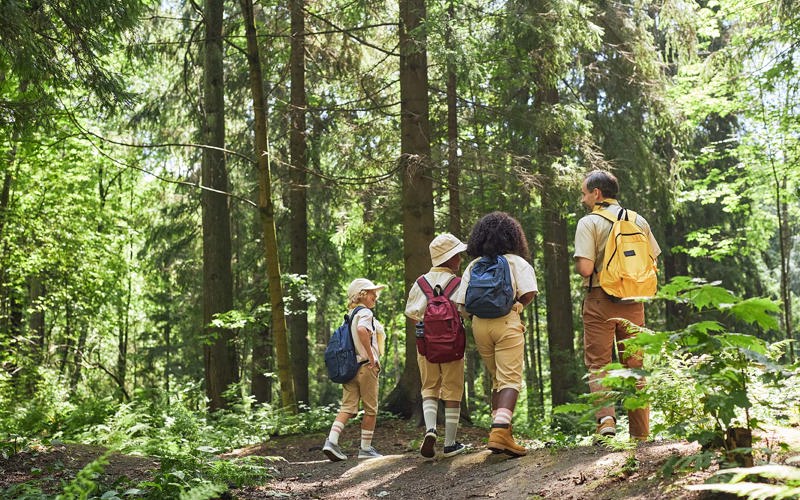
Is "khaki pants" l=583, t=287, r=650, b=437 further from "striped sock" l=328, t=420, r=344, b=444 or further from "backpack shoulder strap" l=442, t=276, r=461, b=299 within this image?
"striped sock" l=328, t=420, r=344, b=444

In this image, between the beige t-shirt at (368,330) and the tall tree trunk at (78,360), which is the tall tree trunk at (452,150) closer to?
the beige t-shirt at (368,330)

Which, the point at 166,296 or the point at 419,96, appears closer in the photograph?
the point at 419,96

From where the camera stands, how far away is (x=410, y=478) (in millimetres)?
6012

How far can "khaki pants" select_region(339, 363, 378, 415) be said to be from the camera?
7.55 meters

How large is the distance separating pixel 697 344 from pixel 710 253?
1637 cm

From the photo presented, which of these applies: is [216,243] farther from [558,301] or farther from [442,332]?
[558,301]

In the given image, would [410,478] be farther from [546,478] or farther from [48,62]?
[48,62]

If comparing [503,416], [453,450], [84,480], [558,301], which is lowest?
[453,450]

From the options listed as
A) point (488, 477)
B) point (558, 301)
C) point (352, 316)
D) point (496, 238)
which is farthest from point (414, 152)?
point (558, 301)

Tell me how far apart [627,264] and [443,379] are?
78.2 inches

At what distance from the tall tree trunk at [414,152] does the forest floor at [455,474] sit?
313 centimetres

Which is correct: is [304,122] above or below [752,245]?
above

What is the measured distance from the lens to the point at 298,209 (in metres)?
14.2

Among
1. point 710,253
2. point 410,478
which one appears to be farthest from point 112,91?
point 710,253
